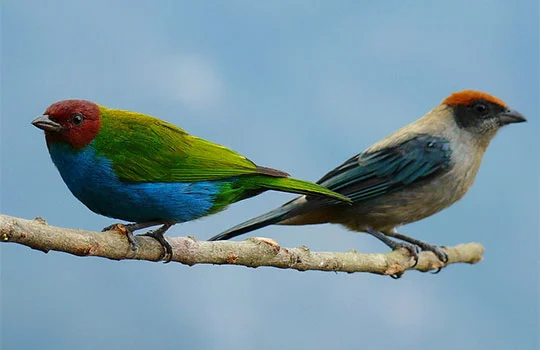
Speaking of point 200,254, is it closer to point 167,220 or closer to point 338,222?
point 167,220

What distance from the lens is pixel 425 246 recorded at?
5.72 meters

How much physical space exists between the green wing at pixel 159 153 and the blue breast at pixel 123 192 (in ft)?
0.12

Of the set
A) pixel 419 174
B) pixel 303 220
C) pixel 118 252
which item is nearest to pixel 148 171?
pixel 118 252

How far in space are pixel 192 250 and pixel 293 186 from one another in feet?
1.73

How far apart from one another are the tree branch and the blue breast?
122 mm

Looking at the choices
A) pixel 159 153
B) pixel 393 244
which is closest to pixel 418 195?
pixel 393 244

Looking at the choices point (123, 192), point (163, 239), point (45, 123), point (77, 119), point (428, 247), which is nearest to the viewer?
point (45, 123)

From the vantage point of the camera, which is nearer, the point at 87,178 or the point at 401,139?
the point at 87,178

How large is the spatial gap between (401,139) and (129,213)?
2.67 m

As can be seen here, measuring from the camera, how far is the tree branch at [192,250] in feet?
9.48

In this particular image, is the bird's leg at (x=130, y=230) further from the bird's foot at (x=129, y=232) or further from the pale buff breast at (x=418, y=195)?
the pale buff breast at (x=418, y=195)

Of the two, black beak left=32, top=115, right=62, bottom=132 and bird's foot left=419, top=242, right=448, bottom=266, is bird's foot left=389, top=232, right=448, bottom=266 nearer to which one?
bird's foot left=419, top=242, right=448, bottom=266

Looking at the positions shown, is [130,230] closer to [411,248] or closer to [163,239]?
[163,239]

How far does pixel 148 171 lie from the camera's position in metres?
3.37
